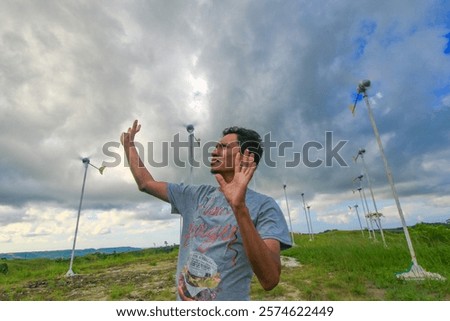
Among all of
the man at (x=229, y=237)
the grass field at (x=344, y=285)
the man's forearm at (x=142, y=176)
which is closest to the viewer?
the man at (x=229, y=237)

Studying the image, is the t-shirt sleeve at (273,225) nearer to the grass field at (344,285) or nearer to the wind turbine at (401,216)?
the grass field at (344,285)

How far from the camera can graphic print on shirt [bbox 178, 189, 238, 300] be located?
2182 mm

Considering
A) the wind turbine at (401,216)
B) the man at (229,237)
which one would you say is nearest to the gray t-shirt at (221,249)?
the man at (229,237)

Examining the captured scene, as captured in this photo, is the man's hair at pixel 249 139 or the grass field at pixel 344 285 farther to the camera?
the grass field at pixel 344 285

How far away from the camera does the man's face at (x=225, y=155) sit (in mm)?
2846

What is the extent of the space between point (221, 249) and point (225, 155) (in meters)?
1.02

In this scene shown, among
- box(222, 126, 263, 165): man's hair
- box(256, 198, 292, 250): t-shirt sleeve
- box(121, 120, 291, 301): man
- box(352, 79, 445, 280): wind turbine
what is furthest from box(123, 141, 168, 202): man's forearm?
box(352, 79, 445, 280): wind turbine

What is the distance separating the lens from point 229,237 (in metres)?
2.25

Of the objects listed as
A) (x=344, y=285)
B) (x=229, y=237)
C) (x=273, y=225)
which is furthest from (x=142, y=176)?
(x=344, y=285)

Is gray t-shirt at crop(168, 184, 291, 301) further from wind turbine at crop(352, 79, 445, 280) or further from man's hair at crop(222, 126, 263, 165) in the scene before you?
wind turbine at crop(352, 79, 445, 280)

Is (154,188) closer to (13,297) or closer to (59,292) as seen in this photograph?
(59,292)

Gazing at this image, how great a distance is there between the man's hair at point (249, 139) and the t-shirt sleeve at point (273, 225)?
895mm

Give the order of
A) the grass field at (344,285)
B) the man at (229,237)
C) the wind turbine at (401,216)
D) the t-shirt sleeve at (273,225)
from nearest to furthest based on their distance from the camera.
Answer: the man at (229,237)
the t-shirt sleeve at (273,225)
the grass field at (344,285)
the wind turbine at (401,216)
